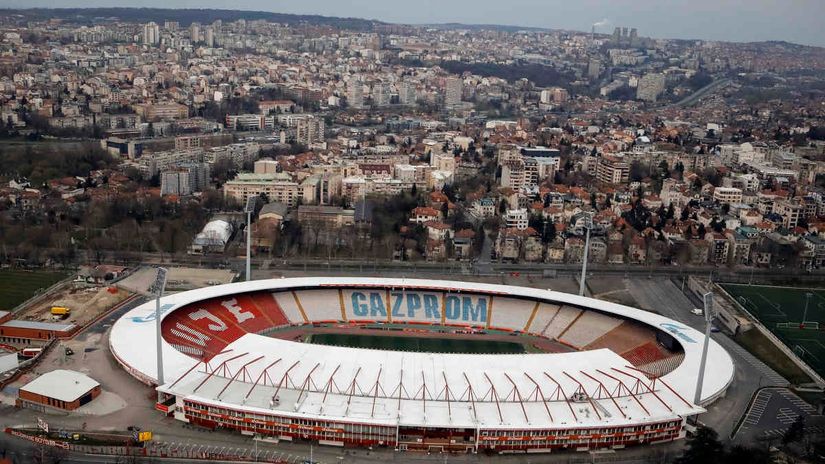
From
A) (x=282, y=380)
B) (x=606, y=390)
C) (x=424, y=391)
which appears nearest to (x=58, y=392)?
(x=282, y=380)

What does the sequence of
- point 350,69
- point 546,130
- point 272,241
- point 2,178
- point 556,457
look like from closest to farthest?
point 556,457, point 272,241, point 2,178, point 546,130, point 350,69

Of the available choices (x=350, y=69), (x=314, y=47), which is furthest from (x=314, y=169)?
(x=314, y=47)

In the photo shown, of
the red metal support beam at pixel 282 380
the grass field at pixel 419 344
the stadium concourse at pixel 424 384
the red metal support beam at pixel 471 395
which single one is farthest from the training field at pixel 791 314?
the red metal support beam at pixel 282 380

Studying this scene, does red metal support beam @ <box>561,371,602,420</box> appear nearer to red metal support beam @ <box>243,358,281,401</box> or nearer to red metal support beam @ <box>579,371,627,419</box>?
red metal support beam @ <box>579,371,627,419</box>

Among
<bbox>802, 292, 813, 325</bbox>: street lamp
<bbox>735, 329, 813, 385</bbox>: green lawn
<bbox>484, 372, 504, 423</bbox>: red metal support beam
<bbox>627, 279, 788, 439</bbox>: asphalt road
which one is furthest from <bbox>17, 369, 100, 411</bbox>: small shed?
<bbox>802, 292, 813, 325</bbox>: street lamp

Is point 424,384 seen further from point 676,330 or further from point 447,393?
point 676,330

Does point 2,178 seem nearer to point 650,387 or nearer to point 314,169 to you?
point 314,169
